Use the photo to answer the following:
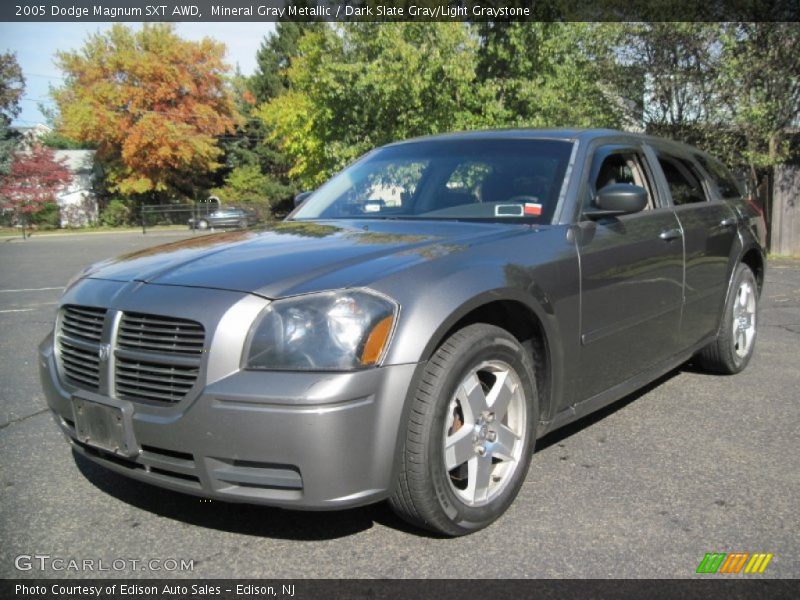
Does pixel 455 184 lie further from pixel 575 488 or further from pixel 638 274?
pixel 575 488

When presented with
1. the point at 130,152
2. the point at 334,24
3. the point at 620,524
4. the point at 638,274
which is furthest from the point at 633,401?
the point at 130,152

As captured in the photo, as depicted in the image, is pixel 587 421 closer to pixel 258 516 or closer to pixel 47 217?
pixel 258 516

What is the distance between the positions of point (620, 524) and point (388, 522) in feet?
3.11

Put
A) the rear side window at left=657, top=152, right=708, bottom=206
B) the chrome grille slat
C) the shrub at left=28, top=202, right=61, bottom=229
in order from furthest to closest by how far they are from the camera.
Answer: the shrub at left=28, top=202, right=61, bottom=229
the rear side window at left=657, top=152, right=708, bottom=206
the chrome grille slat

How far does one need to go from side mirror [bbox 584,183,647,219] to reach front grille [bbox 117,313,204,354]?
6.66ft

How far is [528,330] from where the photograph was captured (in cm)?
324

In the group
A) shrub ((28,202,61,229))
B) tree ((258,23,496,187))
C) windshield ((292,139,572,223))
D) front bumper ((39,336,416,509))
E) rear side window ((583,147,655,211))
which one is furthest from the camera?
shrub ((28,202,61,229))

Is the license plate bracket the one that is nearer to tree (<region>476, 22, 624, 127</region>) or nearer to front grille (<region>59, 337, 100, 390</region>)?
front grille (<region>59, 337, 100, 390</region>)

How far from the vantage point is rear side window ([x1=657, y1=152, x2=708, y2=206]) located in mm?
4570

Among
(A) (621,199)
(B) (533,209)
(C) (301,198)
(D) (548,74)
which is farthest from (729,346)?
(D) (548,74)

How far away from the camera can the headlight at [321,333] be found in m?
2.46

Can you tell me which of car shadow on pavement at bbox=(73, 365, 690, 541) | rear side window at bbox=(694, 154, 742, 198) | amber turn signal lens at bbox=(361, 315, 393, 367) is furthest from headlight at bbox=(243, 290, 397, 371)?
rear side window at bbox=(694, 154, 742, 198)

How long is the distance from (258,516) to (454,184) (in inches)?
77.4

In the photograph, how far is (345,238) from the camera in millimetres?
3273
